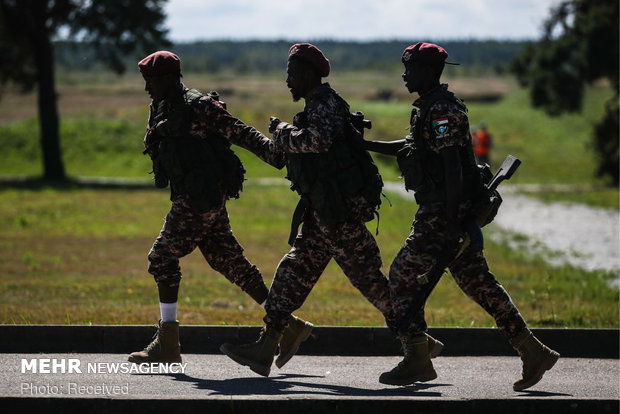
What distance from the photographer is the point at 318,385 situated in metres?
6.63

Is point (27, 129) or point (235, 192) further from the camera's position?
point (27, 129)

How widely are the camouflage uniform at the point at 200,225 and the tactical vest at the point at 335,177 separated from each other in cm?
47

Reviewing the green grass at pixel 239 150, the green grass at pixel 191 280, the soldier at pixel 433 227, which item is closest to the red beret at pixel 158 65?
the soldier at pixel 433 227

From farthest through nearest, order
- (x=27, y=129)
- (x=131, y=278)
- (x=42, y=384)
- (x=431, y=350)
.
A: (x=27, y=129), (x=131, y=278), (x=431, y=350), (x=42, y=384)

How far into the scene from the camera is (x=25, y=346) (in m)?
7.59

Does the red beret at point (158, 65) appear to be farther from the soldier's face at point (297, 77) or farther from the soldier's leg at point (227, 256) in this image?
the soldier's leg at point (227, 256)

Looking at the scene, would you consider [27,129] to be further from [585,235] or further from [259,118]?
[585,235]

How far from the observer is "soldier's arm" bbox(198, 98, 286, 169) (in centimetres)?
685

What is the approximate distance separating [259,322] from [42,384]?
324 cm

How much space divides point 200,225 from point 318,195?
880 mm

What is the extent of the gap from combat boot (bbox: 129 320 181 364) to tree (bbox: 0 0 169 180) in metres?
28.1

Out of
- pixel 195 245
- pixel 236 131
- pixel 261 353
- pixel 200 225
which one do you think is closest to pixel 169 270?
pixel 195 245

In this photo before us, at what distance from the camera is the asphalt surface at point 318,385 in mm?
5656

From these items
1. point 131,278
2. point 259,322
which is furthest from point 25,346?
point 131,278
